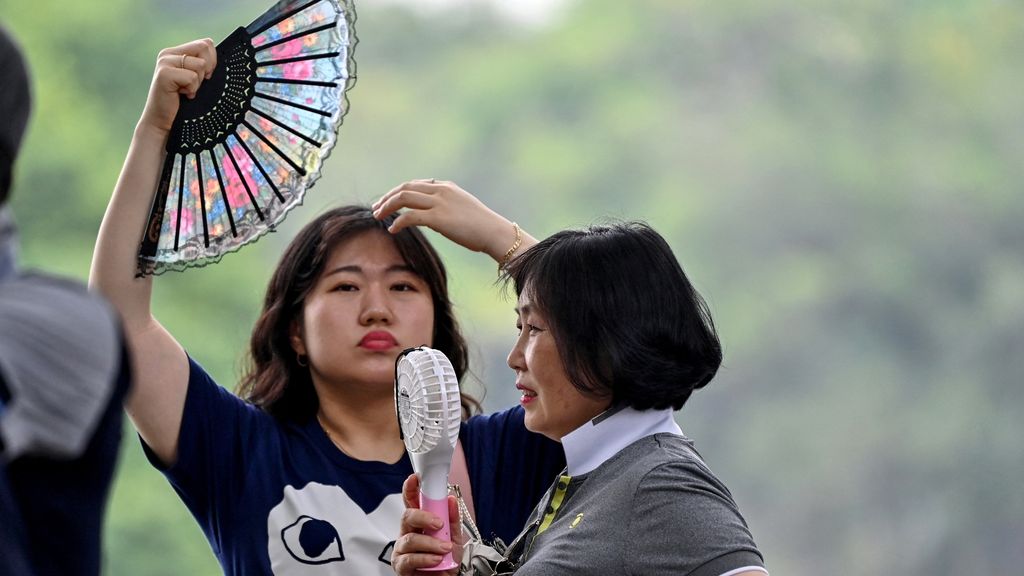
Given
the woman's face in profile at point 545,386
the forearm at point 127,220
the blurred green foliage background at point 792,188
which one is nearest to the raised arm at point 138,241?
the forearm at point 127,220

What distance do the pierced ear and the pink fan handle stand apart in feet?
1.36

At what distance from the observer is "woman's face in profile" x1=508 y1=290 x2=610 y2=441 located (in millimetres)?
Answer: 1657

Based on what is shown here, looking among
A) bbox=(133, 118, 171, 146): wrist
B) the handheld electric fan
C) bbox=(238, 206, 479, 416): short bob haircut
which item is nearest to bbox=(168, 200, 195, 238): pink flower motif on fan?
bbox=(133, 118, 171, 146): wrist

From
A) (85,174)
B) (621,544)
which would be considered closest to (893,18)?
(85,174)

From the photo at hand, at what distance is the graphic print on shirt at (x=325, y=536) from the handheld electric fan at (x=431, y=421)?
0.17 meters

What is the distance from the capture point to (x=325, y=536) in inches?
71.4

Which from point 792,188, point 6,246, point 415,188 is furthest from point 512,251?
point 792,188

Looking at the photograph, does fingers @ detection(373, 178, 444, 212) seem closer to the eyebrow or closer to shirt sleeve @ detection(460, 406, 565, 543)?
the eyebrow

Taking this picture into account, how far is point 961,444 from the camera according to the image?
7.93m

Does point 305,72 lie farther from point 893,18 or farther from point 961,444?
point 893,18

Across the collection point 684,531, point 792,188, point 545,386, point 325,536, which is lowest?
point 325,536

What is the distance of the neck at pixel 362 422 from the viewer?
195 centimetres

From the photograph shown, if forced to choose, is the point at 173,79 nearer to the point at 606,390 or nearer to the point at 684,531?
the point at 606,390

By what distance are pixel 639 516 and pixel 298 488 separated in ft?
1.75
